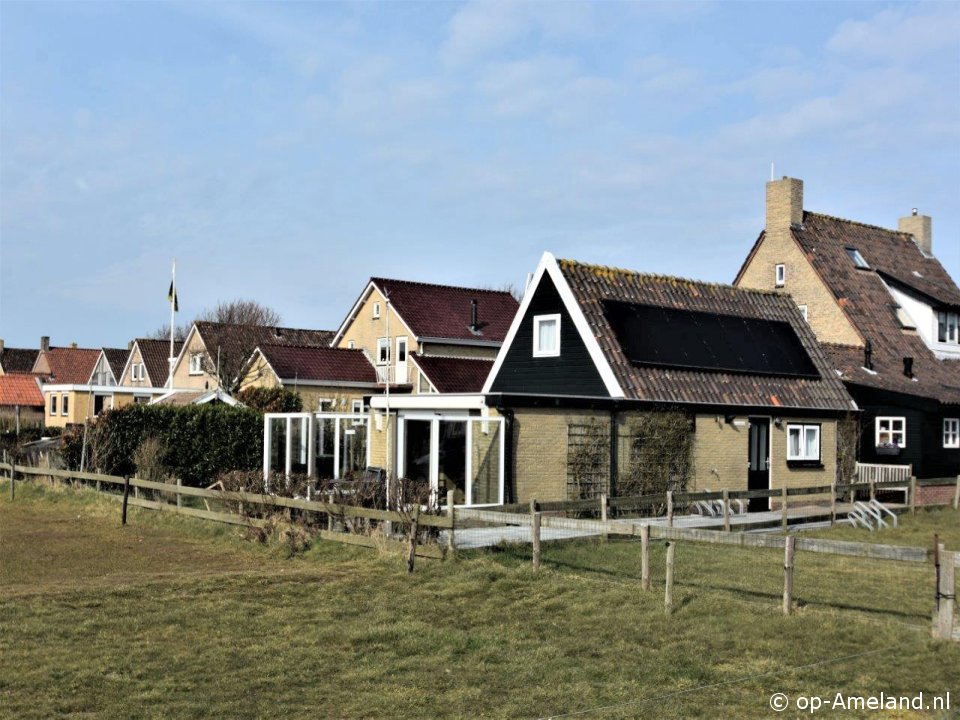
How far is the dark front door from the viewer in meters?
28.6

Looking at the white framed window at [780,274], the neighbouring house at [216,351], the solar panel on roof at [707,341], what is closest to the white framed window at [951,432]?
the solar panel on roof at [707,341]

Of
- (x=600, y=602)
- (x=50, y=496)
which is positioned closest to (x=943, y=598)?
(x=600, y=602)

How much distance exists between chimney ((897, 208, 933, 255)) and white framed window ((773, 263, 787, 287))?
9257 millimetres

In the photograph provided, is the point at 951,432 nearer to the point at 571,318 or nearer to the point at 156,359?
the point at 571,318

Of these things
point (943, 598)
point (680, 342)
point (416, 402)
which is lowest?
point (943, 598)

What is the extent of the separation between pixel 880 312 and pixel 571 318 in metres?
19.6

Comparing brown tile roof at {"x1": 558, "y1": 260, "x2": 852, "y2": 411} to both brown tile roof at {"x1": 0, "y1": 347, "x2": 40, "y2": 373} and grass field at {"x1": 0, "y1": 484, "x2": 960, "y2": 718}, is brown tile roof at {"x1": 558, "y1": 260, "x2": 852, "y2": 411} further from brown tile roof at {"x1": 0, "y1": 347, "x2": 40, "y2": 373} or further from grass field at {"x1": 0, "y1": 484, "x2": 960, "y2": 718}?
brown tile roof at {"x1": 0, "y1": 347, "x2": 40, "y2": 373}

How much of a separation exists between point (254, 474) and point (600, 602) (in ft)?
31.0

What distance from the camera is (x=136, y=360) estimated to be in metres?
70.5

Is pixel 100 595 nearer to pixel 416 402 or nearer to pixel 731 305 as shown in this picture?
pixel 416 402

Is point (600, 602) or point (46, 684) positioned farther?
point (600, 602)

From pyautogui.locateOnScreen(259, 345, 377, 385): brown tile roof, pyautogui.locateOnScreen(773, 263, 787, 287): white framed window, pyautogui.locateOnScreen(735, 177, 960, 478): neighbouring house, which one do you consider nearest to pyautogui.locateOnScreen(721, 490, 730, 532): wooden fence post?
pyautogui.locateOnScreen(735, 177, 960, 478): neighbouring house

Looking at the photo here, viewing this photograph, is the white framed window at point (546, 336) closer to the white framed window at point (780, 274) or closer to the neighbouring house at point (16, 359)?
the white framed window at point (780, 274)

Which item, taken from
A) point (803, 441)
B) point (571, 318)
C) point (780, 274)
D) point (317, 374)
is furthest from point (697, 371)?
point (317, 374)
